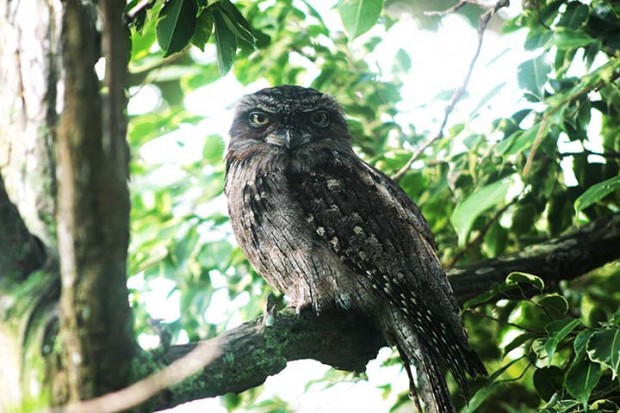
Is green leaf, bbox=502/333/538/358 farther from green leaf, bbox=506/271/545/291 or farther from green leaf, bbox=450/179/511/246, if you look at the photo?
green leaf, bbox=450/179/511/246

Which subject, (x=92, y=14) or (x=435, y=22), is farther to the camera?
(x=435, y=22)

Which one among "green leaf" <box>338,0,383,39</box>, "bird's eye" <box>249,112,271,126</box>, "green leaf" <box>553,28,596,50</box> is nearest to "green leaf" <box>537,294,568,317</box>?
"green leaf" <box>553,28,596,50</box>

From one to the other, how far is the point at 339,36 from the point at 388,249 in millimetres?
1501

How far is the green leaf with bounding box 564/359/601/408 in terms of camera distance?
2363 millimetres

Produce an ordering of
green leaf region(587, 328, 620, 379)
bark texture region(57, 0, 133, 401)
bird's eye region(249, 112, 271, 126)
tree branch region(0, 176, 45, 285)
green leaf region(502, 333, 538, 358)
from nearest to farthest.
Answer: bark texture region(57, 0, 133, 401)
tree branch region(0, 176, 45, 285)
green leaf region(587, 328, 620, 379)
green leaf region(502, 333, 538, 358)
bird's eye region(249, 112, 271, 126)

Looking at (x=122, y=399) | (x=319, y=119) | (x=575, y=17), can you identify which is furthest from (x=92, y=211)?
(x=319, y=119)

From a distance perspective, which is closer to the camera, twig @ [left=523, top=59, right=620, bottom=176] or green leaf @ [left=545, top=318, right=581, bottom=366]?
green leaf @ [left=545, top=318, right=581, bottom=366]

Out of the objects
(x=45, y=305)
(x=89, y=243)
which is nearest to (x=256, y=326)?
(x=45, y=305)

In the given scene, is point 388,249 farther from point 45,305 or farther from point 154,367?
point 45,305

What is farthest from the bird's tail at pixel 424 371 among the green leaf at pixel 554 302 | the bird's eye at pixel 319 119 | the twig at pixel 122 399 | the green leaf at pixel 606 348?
the twig at pixel 122 399

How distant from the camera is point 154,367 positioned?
191 centimetres

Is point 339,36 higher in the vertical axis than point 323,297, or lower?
higher

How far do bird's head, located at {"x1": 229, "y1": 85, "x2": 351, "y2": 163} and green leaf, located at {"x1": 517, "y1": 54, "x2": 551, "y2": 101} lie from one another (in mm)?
980

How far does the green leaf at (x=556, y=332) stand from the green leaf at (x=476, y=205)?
1.70 feet
